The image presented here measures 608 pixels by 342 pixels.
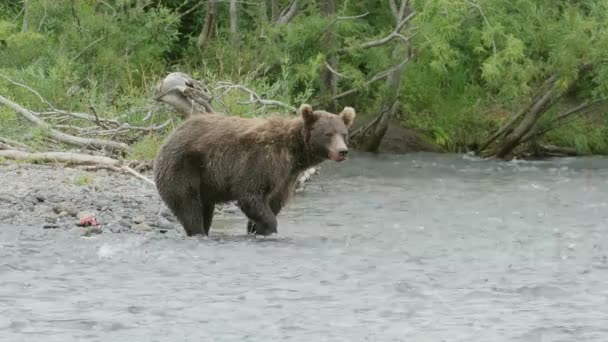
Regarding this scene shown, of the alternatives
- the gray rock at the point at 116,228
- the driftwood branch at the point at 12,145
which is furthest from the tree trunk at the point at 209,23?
the gray rock at the point at 116,228

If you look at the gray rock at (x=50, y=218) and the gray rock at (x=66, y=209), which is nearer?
the gray rock at (x=50, y=218)

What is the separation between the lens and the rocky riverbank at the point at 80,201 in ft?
36.8

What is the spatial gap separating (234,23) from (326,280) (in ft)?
53.8

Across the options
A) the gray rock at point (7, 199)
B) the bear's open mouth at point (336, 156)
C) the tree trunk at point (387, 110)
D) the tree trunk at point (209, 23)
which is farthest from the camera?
the tree trunk at point (209, 23)

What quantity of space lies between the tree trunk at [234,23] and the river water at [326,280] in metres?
10.8

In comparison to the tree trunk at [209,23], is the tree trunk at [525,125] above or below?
below

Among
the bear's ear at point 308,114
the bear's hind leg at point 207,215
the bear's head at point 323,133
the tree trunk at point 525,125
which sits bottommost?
the tree trunk at point 525,125

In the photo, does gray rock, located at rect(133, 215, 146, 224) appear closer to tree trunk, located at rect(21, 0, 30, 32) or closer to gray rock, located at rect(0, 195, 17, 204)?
gray rock, located at rect(0, 195, 17, 204)

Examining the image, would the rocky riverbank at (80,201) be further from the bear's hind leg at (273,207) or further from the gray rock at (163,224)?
the bear's hind leg at (273,207)

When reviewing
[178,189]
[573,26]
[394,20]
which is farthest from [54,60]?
[178,189]

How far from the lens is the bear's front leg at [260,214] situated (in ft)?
33.9

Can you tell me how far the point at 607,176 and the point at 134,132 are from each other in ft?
27.1

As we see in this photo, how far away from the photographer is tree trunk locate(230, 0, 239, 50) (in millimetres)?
24184

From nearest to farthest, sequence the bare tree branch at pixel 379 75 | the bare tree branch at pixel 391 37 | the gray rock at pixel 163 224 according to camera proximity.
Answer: the gray rock at pixel 163 224 → the bare tree branch at pixel 391 37 → the bare tree branch at pixel 379 75
